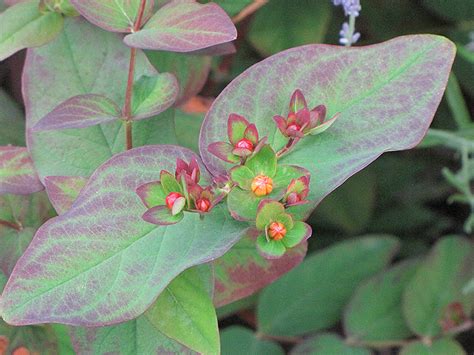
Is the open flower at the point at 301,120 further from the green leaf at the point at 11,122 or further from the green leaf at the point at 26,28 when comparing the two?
the green leaf at the point at 11,122

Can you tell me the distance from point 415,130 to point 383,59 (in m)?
0.06

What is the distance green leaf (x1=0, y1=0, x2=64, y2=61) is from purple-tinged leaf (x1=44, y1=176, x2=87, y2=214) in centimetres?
11

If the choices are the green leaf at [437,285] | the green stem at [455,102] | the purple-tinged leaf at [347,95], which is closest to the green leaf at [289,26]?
the green stem at [455,102]

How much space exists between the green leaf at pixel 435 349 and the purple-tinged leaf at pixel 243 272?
0.27 meters

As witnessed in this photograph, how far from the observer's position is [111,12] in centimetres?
53

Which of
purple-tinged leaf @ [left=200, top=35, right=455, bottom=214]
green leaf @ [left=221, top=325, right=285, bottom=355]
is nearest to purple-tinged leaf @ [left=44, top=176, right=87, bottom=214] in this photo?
purple-tinged leaf @ [left=200, top=35, right=455, bottom=214]

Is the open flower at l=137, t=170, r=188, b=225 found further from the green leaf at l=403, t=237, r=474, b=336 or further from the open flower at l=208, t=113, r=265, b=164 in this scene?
the green leaf at l=403, t=237, r=474, b=336

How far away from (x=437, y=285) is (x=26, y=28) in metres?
0.52

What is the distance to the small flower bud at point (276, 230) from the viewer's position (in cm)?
44

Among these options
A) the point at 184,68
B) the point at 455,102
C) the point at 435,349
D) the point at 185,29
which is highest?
the point at 185,29

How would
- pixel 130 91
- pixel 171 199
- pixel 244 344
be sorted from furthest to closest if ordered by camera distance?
pixel 244 344 → pixel 130 91 → pixel 171 199

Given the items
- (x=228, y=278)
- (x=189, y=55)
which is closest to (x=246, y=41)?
(x=189, y=55)

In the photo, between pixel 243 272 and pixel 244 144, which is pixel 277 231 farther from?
pixel 243 272

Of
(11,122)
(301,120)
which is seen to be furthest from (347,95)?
(11,122)
